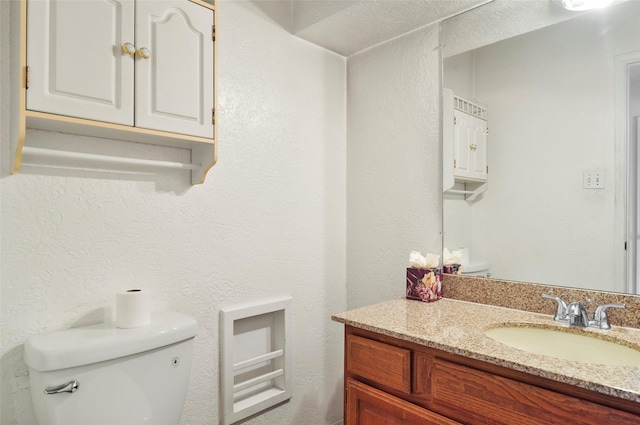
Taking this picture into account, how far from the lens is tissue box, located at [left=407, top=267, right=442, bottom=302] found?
1686mm

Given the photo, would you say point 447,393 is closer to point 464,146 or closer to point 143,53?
point 464,146

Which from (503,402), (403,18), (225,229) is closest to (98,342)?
(225,229)

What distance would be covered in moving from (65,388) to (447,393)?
1.11 meters

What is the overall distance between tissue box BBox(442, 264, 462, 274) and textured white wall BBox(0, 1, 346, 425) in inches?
25.0

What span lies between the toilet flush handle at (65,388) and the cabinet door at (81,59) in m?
0.77

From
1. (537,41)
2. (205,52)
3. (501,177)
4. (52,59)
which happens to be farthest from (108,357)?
(537,41)

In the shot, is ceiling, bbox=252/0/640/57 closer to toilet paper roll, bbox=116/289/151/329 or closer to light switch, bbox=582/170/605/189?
light switch, bbox=582/170/605/189

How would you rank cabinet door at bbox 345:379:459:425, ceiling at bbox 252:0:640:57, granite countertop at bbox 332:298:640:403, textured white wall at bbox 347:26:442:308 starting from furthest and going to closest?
textured white wall at bbox 347:26:442:308 → ceiling at bbox 252:0:640:57 → cabinet door at bbox 345:379:459:425 → granite countertop at bbox 332:298:640:403

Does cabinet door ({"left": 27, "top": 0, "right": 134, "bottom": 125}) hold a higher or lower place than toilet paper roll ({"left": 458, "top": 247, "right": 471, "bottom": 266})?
higher

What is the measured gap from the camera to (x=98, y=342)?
1141 mm

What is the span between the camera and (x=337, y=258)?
221cm

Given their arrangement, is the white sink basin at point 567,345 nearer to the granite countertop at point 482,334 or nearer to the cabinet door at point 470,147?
the granite countertop at point 482,334

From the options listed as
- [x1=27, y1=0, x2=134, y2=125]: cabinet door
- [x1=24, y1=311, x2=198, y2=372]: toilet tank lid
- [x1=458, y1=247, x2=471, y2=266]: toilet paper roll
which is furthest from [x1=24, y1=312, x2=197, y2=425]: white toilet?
[x1=458, y1=247, x2=471, y2=266]: toilet paper roll

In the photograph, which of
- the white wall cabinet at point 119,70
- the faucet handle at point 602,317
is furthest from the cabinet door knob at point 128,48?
the faucet handle at point 602,317
